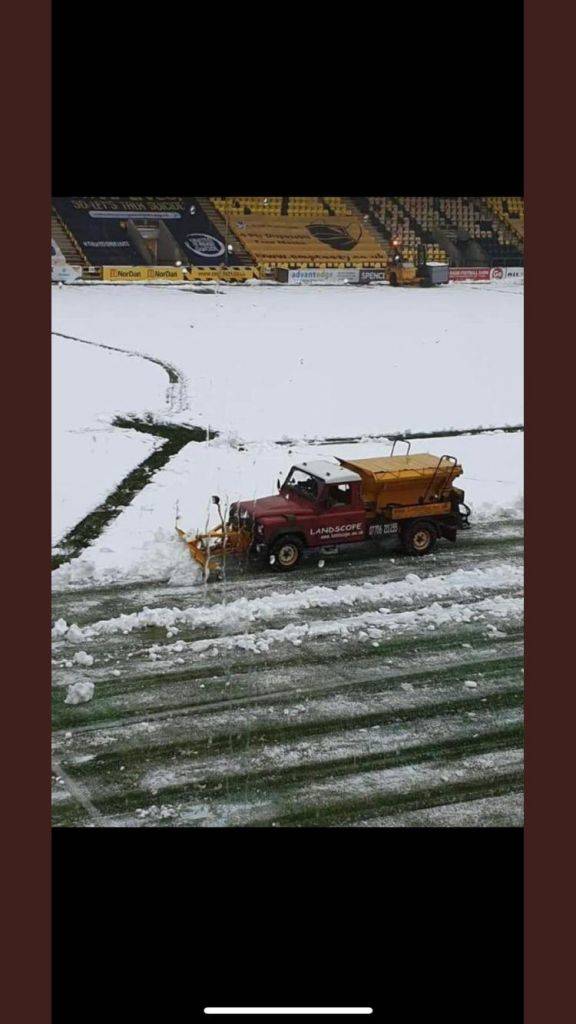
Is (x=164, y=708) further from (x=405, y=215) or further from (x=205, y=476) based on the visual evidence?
(x=405, y=215)

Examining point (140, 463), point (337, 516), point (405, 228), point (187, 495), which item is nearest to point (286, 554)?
point (337, 516)

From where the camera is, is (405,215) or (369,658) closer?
(369,658)

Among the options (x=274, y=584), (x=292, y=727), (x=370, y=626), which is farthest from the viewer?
(x=274, y=584)

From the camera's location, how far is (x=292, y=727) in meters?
8.99

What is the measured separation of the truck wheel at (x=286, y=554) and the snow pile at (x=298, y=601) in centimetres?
40

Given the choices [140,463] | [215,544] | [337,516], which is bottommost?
[215,544]

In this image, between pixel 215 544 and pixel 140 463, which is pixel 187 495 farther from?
pixel 140 463

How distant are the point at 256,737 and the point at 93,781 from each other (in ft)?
4.02

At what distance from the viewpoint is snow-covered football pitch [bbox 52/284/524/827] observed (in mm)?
8555

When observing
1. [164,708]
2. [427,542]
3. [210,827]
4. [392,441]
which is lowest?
[210,827]

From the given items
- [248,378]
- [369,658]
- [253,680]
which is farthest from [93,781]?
[248,378]

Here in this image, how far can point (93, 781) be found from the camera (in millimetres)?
8422

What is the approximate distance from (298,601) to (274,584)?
332 mm
